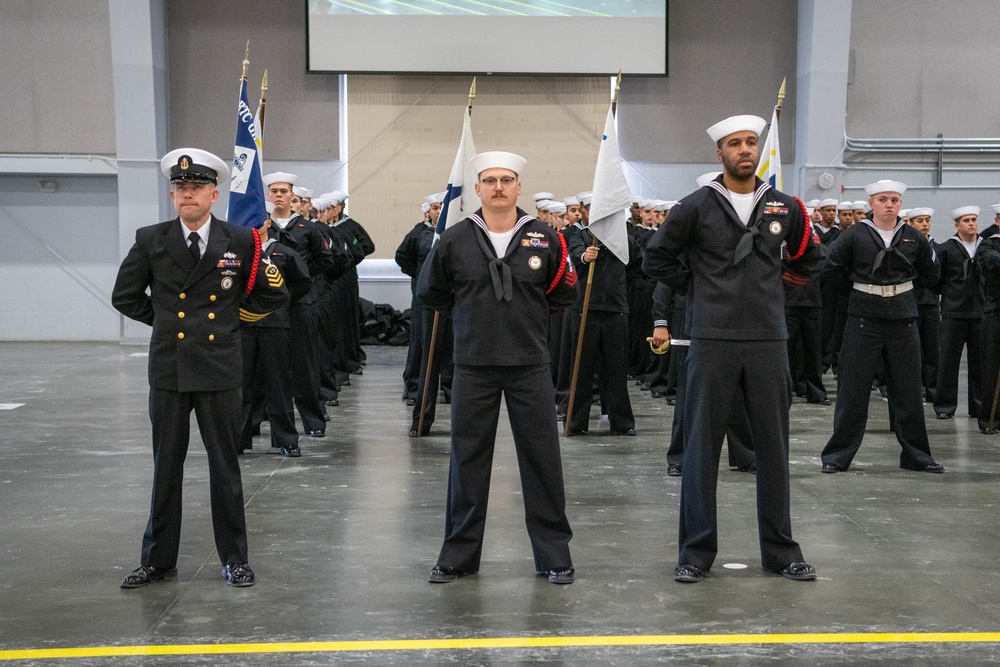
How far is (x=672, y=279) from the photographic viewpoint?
18.4 feet

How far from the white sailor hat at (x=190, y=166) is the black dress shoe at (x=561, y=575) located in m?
2.39

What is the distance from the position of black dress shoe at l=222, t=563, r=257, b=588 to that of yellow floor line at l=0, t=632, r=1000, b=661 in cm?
82

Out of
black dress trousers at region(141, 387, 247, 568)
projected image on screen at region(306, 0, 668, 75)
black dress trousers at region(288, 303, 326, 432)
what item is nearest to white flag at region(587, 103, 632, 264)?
black dress trousers at region(288, 303, 326, 432)

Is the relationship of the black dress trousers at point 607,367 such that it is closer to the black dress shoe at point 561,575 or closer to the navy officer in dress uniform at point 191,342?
the black dress shoe at point 561,575

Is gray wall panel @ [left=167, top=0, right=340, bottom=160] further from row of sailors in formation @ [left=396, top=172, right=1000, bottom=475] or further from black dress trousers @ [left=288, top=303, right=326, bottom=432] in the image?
black dress trousers @ [left=288, top=303, right=326, bottom=432]

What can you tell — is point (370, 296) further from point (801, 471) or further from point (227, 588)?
point (227, 588)

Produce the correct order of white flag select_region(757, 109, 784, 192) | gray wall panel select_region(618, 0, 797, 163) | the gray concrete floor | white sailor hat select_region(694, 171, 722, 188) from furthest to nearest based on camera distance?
gray wall panel select_region(618, 0, 797, 163)
white flag select_region(757, 109, 784, 192)
white sailor hat select_region(694, 171, 722, 188)
the gray concrete floor

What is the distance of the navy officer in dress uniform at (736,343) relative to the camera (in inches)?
213

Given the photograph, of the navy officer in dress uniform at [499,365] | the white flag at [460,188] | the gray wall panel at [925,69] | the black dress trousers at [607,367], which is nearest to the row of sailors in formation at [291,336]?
the white flag at [460,188]

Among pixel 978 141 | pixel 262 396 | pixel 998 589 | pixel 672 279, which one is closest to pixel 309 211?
pixel 262 396

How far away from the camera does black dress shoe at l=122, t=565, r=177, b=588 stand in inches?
207

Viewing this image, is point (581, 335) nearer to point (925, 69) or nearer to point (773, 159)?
point (773, 159)

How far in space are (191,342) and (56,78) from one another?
15715 millimetres

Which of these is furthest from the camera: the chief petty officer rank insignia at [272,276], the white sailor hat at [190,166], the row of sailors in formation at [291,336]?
the row of sailors in formation at [291,336]
